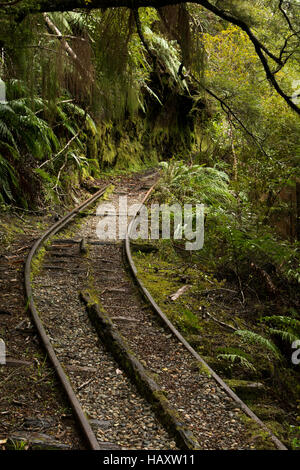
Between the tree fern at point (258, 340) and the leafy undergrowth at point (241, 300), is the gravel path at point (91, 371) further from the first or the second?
the tree fern at point (258, 340)

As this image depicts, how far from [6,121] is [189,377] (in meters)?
7.14

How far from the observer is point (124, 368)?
14.1 ft

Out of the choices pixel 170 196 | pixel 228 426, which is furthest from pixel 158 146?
pixel 228 426

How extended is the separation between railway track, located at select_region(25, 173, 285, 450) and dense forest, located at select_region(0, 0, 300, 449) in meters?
0.42

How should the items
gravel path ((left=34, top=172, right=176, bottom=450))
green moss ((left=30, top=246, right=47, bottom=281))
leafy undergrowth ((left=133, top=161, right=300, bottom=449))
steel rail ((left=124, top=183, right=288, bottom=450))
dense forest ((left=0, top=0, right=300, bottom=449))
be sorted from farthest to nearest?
green moss ((left=30, top=246, right=47, bottom=281)) → leafy undergrowth ((left=133, top=161, right=300, bottom=449)) → dense forest ((left=0, top=0, right=300, bottom=449)) → steel rail ((left=124, top=183, right=288, bottom=450)) → gravel path ((left=34, top=172, right=176, bottom=450))

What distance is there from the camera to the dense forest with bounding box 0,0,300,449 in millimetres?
4477

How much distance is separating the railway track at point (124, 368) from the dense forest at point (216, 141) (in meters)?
0.42

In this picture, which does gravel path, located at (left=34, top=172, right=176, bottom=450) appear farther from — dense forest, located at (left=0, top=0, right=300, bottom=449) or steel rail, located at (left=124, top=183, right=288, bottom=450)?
dense forest, located at (left=0, top=0, right=300, bottom=449)

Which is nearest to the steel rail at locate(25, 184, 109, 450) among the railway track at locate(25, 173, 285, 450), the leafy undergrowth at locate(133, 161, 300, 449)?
the railway track at locate(25, 173, 285, 450)

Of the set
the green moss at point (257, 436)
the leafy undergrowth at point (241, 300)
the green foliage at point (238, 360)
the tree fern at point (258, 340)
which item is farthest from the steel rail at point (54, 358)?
the tree fern at point (258, 340)

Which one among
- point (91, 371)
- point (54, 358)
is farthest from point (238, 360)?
point (54, 358)

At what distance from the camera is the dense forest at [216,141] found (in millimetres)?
4477

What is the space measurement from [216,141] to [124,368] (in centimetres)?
1267

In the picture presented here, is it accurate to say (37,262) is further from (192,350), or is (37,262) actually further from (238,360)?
(238,360)
